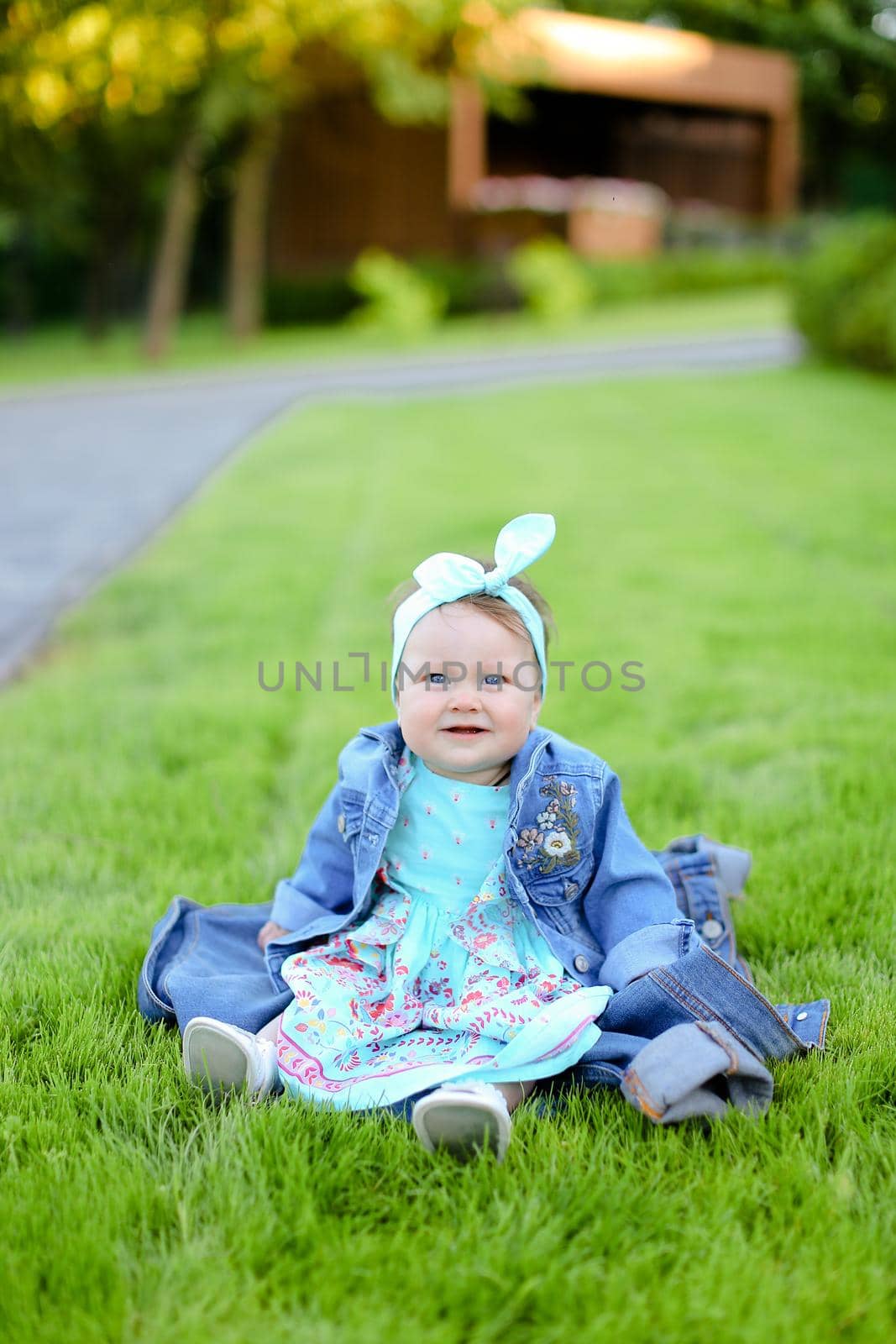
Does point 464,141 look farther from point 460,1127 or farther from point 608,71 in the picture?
point 460,1127

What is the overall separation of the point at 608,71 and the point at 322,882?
21919 mm

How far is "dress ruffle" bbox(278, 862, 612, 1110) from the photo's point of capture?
197 centimetres

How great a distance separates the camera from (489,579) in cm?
217

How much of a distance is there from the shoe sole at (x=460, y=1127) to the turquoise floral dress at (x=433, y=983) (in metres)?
0.13

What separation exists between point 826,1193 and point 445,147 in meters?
22.0

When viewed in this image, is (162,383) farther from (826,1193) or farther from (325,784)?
(826,1193)

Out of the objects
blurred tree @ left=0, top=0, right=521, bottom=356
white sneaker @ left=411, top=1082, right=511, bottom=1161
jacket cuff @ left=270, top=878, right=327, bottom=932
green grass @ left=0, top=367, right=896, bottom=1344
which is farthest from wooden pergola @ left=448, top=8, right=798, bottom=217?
white sneaker @ left=411, top=1082, right=511, bottom=1161

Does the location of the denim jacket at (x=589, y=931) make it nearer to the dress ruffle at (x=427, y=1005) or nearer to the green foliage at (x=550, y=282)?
the dress ruffle at (x=427, y=1005)

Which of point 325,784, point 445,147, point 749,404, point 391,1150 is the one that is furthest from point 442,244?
point 391,1150

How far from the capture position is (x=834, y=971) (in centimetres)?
234

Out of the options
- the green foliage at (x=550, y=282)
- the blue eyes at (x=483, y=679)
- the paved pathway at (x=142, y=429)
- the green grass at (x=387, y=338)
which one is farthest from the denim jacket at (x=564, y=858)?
the green foliage at (x=550, y=282)

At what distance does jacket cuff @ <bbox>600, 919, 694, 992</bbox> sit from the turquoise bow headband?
0.49m

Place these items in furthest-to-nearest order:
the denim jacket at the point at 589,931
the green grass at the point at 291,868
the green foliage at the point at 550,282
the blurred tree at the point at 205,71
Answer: the green foliage at the point at 550,282, the blurred tree at the point at 205,71, the denim jacket at the point at 589,931, the green grass at the point at 291,868

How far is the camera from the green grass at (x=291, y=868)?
155 centimetres
